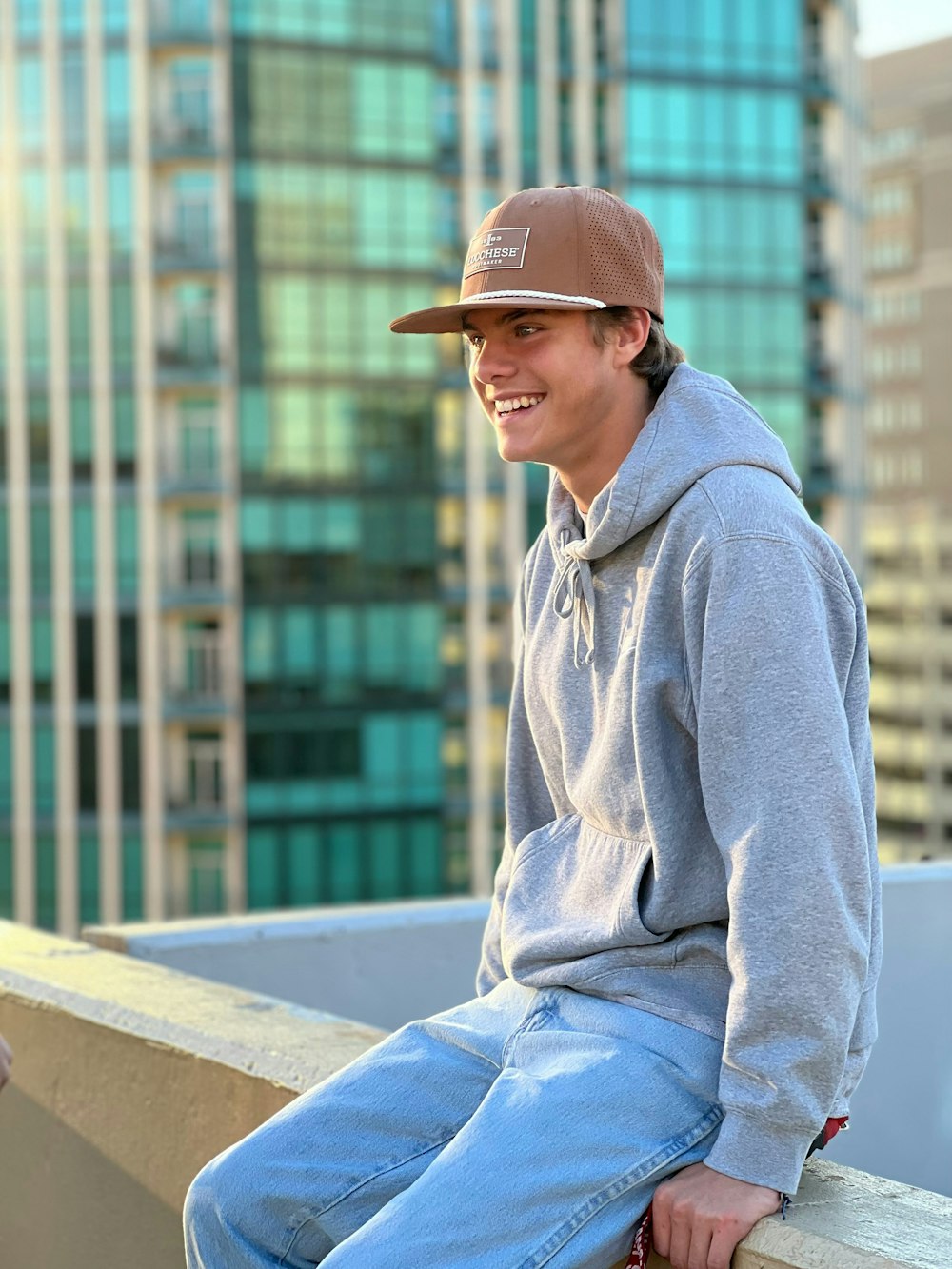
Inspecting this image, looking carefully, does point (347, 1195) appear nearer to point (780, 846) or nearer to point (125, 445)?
point (780, 846)

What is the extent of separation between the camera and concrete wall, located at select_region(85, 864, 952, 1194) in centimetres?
449

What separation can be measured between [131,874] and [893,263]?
2471 inches

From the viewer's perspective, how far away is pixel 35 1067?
10.6 ft

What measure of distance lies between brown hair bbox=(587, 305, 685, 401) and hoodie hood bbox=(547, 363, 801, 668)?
2cm

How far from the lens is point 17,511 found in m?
42.9

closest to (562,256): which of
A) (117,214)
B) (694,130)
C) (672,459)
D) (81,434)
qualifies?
(672,459)

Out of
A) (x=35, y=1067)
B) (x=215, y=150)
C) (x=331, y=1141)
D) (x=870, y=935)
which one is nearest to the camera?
(x=870, y=935)

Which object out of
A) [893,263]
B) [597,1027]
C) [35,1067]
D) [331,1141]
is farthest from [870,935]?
[893,263]

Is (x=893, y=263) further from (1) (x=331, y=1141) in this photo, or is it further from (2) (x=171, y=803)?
(1) (x=331, y=1141)

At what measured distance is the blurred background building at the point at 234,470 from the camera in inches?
1668

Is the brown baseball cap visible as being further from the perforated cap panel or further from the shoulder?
the shoulder

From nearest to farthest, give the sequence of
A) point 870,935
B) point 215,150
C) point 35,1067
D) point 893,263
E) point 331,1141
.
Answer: point 870,935, point 331,1141, point 35,1067, point 215,150, point 893,263

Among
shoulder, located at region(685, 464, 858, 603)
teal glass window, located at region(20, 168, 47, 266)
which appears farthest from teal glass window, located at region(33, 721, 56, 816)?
shoulder, located at region(685, 464, 858, 603)

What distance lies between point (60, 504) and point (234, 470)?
13.4 ft
